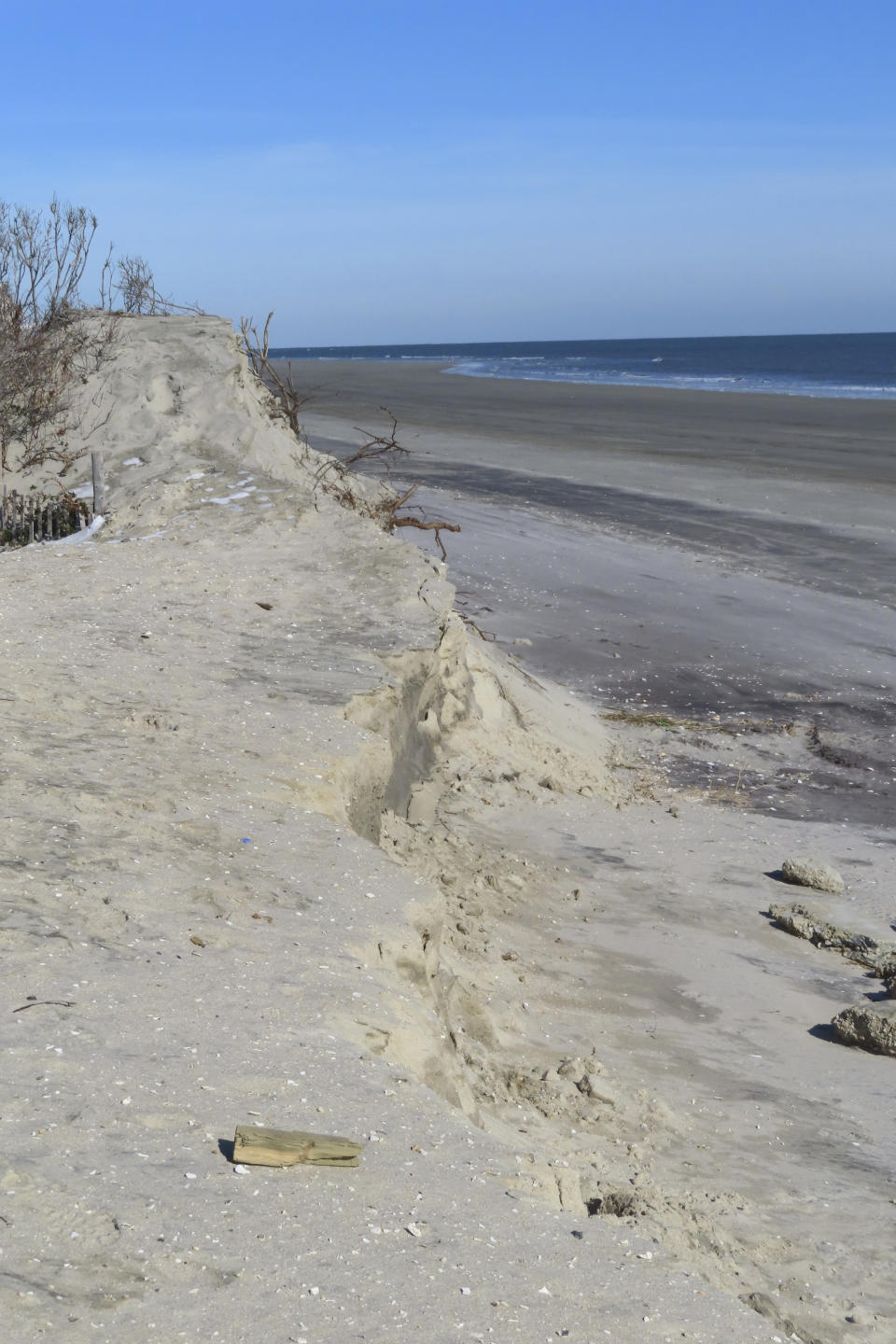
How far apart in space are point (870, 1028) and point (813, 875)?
6.88ft

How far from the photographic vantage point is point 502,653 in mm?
11961

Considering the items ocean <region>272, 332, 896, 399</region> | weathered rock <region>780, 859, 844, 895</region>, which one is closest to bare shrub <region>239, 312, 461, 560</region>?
weathered rock <region>780, 859, 844, 895</region>

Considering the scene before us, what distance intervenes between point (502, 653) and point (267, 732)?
5460 mm

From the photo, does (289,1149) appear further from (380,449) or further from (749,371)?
(749,371)

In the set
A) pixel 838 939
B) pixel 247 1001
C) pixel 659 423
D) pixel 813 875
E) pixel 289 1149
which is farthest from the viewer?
pixel 659 423

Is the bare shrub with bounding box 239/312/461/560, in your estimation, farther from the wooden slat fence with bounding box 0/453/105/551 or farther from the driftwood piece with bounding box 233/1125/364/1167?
the driftwood piece with bounding box 233/1125/364/1167

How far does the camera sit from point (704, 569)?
17172mm

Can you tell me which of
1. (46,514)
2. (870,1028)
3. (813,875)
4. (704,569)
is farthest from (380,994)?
(704,569)

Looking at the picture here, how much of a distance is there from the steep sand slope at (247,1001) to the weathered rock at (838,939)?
2343mm

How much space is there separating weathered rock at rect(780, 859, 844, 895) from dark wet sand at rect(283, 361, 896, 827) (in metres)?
1.53

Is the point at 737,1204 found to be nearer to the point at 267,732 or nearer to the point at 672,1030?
the point at 672,1030

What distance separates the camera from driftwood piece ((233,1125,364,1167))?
3.18 m

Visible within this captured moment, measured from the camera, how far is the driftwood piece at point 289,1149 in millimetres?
3176

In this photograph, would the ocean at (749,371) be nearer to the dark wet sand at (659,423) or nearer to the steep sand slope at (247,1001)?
the dark wet sand at (659,423)
